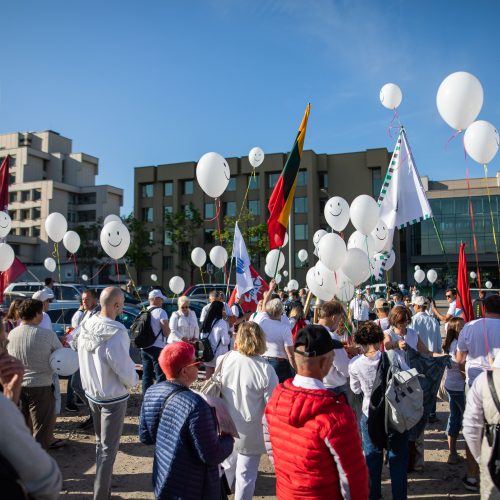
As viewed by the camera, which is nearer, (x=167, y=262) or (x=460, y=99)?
Answer: (x=460, y=99)

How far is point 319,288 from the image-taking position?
812 centimetres

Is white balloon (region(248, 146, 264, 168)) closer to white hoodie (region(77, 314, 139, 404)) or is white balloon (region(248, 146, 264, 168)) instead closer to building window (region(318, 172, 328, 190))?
white hoodie (region(77, 314, 139, 404))

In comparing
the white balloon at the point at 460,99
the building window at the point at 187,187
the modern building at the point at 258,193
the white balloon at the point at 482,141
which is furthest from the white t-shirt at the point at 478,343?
the building window at the point at 187,187

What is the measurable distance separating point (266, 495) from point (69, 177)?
72829 millimetres

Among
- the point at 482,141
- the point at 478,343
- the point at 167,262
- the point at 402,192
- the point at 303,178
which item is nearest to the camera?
the point at 478,343

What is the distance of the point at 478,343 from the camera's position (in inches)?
187

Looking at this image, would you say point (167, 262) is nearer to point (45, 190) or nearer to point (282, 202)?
point (45, 190)

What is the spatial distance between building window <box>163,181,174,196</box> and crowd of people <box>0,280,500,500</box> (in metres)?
51.5

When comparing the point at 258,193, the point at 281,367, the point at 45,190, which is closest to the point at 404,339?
the point at 281,367

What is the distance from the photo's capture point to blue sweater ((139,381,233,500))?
2.66 m

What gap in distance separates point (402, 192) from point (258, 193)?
145 feet

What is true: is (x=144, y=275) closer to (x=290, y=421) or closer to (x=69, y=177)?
(x=69, y=177)

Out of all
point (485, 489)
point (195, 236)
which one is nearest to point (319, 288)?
point (485, 489)

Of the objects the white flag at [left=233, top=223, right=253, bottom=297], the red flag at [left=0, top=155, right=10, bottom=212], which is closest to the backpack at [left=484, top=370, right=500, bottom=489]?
the white flag at [left=233, top=223, right=253, bottom=297]
